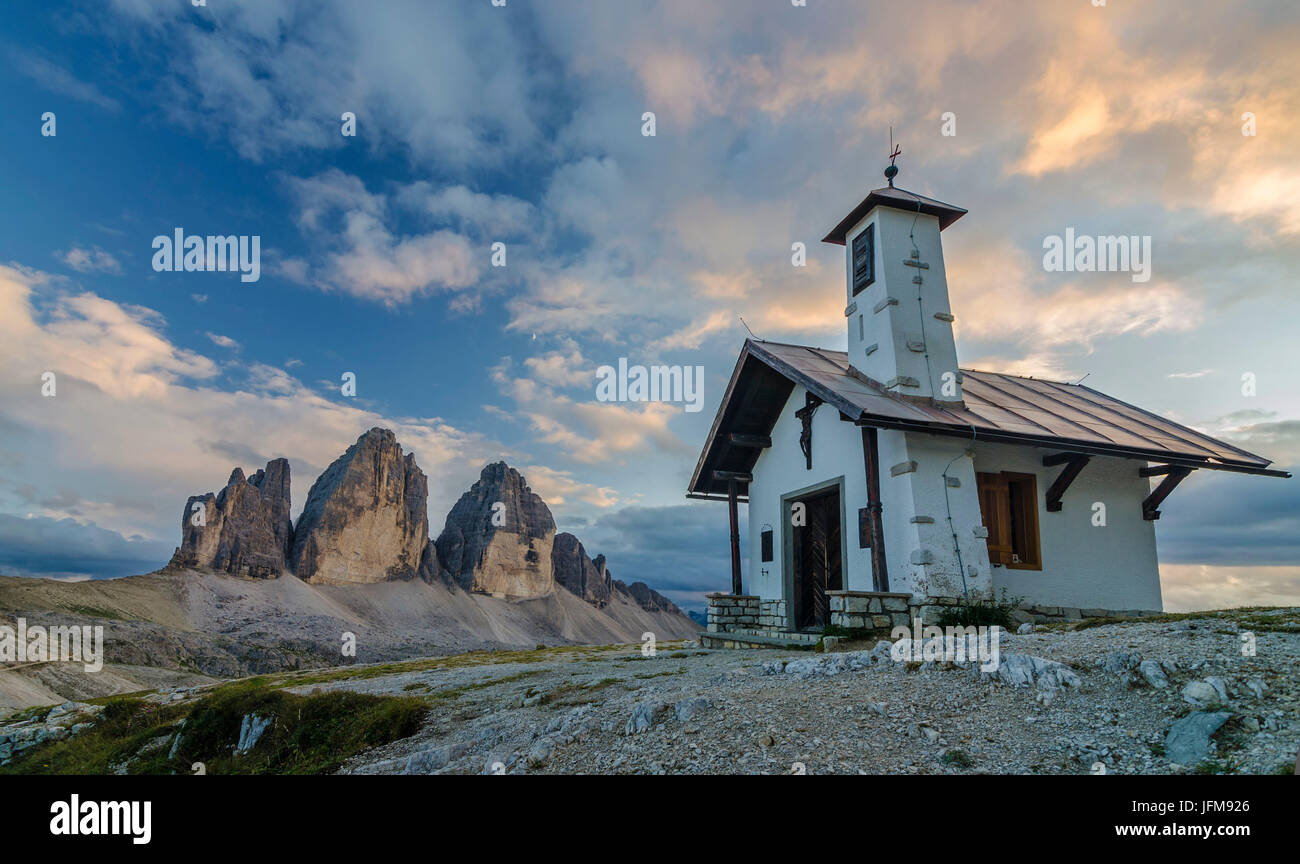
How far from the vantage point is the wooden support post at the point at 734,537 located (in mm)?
20062

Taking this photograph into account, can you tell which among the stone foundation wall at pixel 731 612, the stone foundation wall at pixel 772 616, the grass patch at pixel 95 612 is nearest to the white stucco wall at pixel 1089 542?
the stone foundation wall at pixel 772 616

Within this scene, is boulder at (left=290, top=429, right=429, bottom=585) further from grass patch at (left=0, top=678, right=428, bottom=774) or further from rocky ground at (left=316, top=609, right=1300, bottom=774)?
rocky ground at (left=316, top=609, right=1300, bottom=774)

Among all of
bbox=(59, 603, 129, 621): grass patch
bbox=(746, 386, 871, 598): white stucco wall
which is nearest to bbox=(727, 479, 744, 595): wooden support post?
bbox=(746, 386, 871, 598): white stucco wall

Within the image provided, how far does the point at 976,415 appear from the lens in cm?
1509

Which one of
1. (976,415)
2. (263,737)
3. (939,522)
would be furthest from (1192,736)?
(976,415)

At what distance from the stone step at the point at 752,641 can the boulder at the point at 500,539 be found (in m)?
122

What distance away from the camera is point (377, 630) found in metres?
114

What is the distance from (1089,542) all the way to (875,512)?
5.68 meters

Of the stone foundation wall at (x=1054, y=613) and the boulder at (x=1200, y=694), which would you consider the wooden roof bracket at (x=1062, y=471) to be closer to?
the stone foundation wall at (x=1054, y=613)

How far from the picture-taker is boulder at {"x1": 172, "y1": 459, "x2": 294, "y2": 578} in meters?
108

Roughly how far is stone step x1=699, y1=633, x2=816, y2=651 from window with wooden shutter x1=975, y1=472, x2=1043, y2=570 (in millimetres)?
4447

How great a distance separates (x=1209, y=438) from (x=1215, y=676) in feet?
53.8
